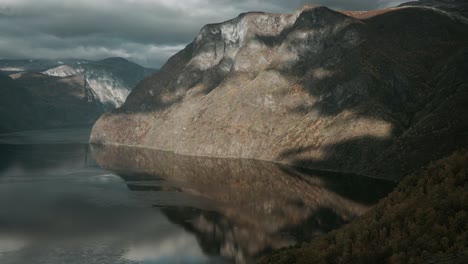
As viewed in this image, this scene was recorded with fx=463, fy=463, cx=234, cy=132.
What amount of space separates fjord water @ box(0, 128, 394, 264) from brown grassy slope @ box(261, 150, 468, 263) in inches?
1856

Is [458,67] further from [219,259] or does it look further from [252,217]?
[219,259]

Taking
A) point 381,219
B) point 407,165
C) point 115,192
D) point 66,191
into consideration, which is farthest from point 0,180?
point 381,219

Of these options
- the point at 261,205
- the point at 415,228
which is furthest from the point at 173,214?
the point at 415,228

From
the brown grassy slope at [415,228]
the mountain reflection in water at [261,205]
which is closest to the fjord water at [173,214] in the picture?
the mountain reflection in water at [261,205]

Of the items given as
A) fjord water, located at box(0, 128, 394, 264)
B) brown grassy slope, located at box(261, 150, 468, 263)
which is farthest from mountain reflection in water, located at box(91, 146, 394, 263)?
brown grassy slope, located at box(261, 150, 468, 263)

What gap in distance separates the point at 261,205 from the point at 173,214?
26815 millimetres

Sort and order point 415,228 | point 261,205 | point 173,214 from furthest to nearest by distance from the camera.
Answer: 1. point 261,205
2. point 173,214
3. point 415,228

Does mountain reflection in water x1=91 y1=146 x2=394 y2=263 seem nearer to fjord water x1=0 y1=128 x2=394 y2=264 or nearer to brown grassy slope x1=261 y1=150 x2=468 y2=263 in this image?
fjord water x1=0 y1=128 x2=394 y2=264

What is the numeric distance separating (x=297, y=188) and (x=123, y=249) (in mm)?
79968

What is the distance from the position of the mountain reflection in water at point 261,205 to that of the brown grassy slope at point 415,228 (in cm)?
4758

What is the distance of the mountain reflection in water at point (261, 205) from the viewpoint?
100875 millimetres

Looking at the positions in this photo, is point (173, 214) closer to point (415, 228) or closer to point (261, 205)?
point (261, 205)

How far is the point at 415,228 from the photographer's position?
114 feet

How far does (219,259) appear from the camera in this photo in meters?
88.1
